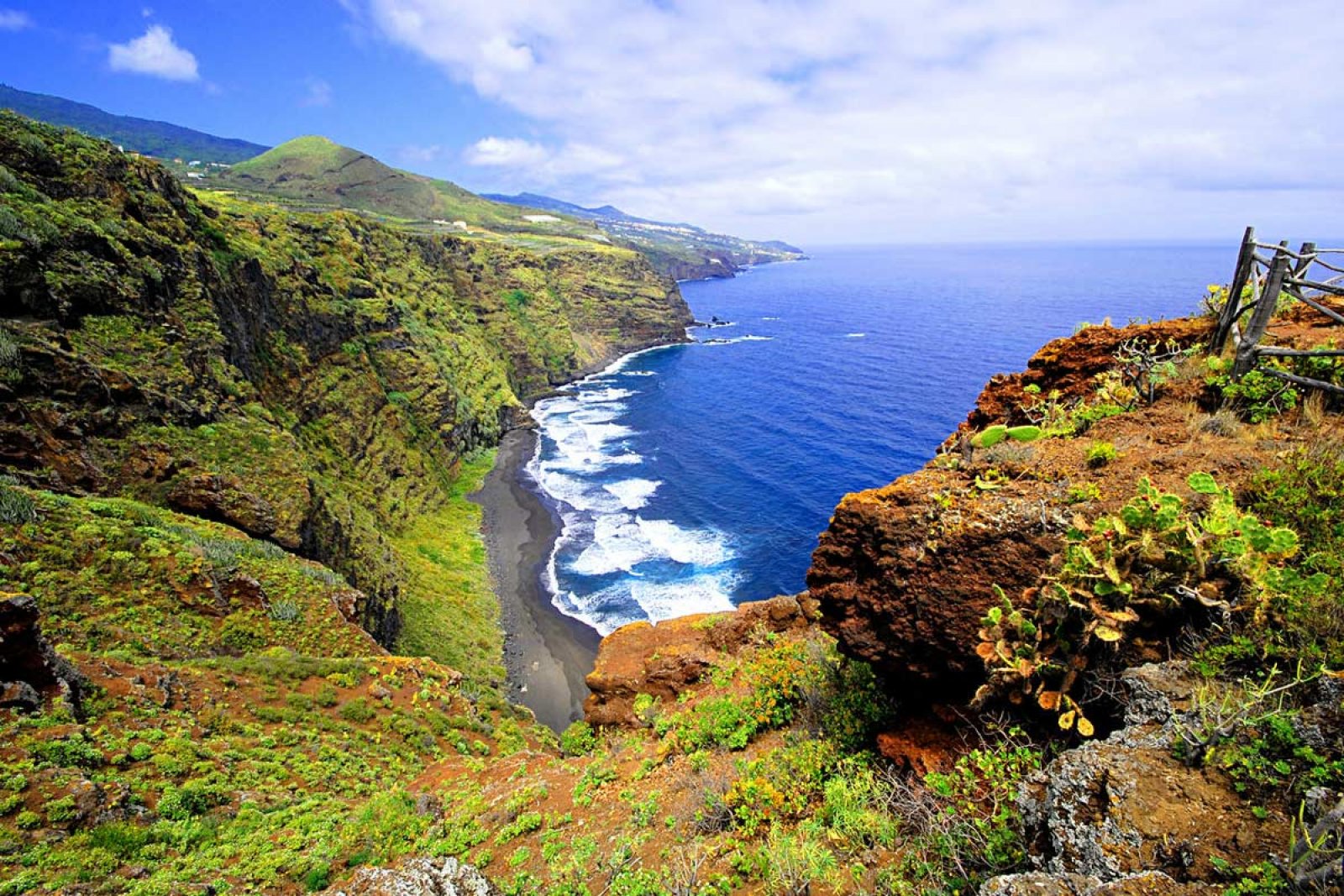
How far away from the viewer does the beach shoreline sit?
1230 inches

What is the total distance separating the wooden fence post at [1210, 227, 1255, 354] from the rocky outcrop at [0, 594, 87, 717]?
778 inches

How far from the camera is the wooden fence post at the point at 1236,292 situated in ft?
26.0

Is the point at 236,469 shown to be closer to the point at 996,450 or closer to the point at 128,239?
the point at 128,239

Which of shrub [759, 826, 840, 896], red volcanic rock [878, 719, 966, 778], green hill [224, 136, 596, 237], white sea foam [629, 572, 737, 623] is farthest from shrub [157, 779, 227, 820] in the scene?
green hill [224, 136, 596, 237]

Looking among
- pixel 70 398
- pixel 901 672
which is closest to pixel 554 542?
pixel 70 398

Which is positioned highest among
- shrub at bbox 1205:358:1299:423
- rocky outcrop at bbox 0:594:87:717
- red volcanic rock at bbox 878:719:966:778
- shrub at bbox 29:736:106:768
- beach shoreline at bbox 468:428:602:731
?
shrub at bbox 1205:358:1299:423

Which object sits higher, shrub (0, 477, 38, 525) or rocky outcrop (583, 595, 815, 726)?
shrub (0, 477, 38, 525)

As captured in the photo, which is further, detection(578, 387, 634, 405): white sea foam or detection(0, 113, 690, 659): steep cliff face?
detection(578, 387, 634, 405): white sea foam

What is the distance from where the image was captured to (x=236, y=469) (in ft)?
78.3

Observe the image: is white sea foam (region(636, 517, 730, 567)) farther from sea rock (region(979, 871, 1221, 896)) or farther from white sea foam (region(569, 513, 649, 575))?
sea rock (region(979, 871, 1221, 896))

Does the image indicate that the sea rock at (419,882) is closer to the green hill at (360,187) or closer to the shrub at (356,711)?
the shrub at (356,711)

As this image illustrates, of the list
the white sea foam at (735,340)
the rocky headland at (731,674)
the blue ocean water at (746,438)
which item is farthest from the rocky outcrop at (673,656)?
the white sea foam at (735,340)

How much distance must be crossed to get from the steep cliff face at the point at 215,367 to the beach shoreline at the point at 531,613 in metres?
5.71

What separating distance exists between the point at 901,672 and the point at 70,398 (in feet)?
86.5
